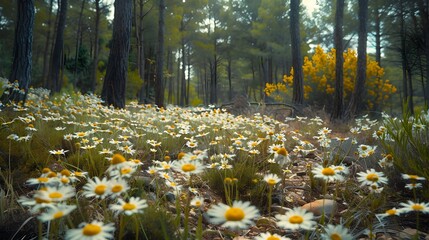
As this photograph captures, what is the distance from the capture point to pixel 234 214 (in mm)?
856

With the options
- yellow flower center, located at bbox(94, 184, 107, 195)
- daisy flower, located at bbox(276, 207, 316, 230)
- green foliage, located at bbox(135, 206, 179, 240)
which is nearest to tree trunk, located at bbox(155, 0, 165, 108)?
green foliage, located at bbox(135, 206, 179, 240)

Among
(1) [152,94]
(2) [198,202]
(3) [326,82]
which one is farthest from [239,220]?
(1) [152,94]

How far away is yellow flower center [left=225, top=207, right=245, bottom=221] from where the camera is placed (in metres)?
0.85

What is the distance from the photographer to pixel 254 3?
22031 mm

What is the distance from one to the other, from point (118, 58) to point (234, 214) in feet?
20.4

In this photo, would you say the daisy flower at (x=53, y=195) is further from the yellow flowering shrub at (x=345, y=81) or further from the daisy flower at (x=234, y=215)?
the yellow flowering shrub at (x=345, y=81)

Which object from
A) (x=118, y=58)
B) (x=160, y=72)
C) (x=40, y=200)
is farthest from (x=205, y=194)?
(x=160, y=72)

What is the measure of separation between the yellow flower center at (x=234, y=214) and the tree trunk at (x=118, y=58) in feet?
19.8

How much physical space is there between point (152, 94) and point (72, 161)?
64.4ft

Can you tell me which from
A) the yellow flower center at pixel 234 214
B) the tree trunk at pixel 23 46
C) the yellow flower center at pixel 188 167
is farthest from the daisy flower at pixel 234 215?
the tree trunk at pixel 23 46

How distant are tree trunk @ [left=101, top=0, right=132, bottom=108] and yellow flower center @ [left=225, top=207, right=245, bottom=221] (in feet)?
19.8

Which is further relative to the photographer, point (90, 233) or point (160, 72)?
point (160, 72)

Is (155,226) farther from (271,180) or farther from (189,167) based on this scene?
(271,180)

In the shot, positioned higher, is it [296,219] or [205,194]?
[296,219]
